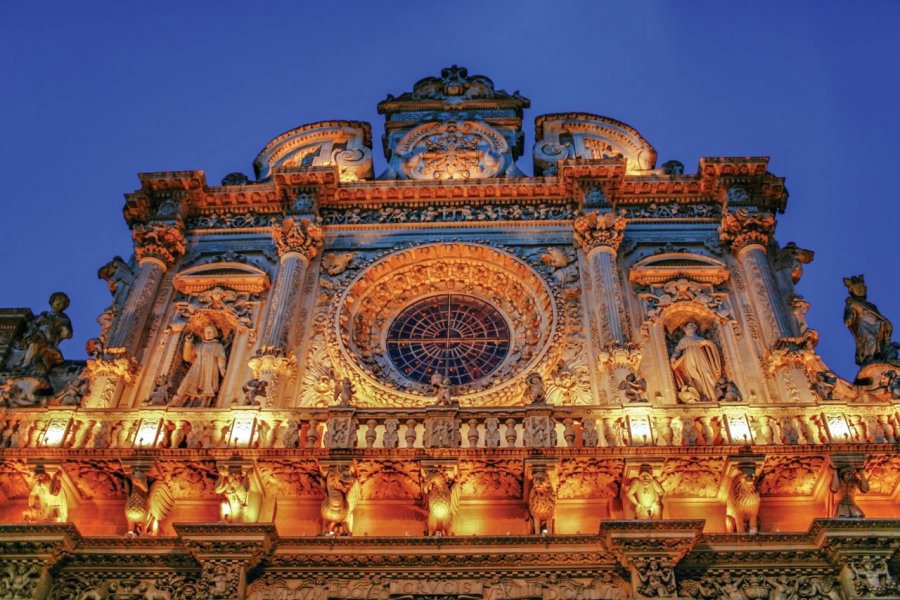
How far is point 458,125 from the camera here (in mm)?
20875

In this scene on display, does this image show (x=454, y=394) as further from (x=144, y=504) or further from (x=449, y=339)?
(x=144, y=504)

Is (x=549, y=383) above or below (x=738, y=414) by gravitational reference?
above

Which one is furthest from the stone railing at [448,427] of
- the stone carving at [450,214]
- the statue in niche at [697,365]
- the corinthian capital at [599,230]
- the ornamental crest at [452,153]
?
the ornamental crest at [452,153]

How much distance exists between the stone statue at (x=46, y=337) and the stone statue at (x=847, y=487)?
40.9 ft

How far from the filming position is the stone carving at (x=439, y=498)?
12156 millimetres

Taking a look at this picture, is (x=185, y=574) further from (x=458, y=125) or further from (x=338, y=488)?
(x=458, y=125)

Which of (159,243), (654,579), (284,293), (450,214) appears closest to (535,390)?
(654,579)

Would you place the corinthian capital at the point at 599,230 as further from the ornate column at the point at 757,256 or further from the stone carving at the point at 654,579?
the stone carving at the point at 654,579

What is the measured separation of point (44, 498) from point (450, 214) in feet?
31.1

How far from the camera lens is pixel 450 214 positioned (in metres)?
18.6

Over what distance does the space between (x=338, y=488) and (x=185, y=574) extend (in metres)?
2.28

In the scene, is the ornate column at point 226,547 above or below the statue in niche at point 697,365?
below

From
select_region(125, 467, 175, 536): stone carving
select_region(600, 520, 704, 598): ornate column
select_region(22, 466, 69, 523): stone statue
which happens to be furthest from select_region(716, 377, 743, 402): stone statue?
select_region(22, 466, 69, 523): stone statue

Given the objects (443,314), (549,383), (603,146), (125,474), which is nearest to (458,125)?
(603,146)
